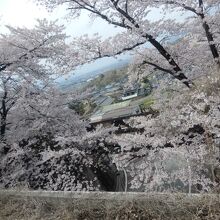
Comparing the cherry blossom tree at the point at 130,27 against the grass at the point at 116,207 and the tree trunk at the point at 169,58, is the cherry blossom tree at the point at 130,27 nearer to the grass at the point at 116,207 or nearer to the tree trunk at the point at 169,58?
the tree trunk at the point at 169,58

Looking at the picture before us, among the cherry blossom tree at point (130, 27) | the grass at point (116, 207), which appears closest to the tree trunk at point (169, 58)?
the cherry blossom tree at point (130, 27)

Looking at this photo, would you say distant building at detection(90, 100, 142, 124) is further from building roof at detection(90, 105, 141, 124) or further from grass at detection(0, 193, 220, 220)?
grass at detection(0, 193, 220, 220)

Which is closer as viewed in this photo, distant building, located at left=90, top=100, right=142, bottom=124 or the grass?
the grass

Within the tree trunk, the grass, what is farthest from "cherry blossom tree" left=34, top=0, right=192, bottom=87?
the grass

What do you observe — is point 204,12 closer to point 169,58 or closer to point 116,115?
point 169,58

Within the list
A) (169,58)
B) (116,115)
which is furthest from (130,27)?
(116,115)

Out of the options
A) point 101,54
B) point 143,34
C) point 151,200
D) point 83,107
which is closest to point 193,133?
point 151,200

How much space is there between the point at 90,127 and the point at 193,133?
5.89m

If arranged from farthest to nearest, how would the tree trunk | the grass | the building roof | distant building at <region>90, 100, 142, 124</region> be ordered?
the building roof → distant building at <region>90, 100, 142, 124</region> → the tree trunk → the grass

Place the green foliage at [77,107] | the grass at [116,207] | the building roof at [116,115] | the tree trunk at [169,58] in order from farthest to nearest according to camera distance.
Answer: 1. the building roof at [116,115]
2. the green foliage at [77,107]
3. the tree trunk at [169,58]
4. the grass at [116,207]

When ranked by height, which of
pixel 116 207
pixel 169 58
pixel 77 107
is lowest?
pixel 116 207

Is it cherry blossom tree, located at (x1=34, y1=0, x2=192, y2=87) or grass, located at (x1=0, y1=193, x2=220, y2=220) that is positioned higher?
cherry blossom tree, located at (x1=34, y1=0, x2=192, y2=87)

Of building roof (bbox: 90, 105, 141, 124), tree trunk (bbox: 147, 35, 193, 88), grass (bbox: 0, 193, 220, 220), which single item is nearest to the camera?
grass (bbox: 0, 193, 220, 220)

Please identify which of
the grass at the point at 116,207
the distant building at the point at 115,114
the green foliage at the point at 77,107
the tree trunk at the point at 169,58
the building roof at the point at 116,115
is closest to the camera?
the grass at the point at 116,207
